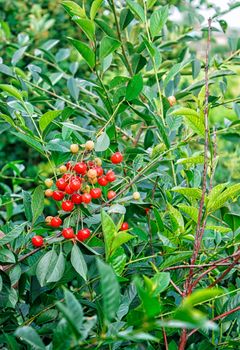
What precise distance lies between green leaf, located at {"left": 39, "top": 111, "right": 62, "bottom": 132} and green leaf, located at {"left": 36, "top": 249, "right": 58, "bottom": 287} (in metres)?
0.24

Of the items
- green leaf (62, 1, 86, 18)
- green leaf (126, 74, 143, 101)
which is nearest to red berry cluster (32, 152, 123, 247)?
green leaf (126, 74, 143, 101)

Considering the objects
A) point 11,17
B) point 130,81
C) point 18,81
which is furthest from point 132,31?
point 11,17

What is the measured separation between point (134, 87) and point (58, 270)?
0.34 m

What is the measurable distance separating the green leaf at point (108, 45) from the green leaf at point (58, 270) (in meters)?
0.36

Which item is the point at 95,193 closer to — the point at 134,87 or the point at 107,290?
the point at 134,87

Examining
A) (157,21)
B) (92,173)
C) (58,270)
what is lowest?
(58,270)

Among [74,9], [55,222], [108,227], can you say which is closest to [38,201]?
[55,222]

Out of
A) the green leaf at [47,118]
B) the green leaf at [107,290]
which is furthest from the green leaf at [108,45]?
the green leaf at [107,290]

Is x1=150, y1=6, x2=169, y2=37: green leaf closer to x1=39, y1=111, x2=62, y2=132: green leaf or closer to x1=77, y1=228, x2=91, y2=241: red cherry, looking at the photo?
x1=39, y1=111, x2=62, y2=132: green leaf

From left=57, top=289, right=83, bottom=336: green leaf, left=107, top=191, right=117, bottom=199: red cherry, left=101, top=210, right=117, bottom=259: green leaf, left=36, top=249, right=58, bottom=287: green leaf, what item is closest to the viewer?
left=57, top=289, right=83, bottom=336: green leaf

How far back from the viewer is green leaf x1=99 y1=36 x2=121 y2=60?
3.33 ft

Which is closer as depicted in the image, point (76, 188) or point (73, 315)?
point (73, 315)

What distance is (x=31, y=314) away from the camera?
3.31 ft

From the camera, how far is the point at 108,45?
1.03 m
